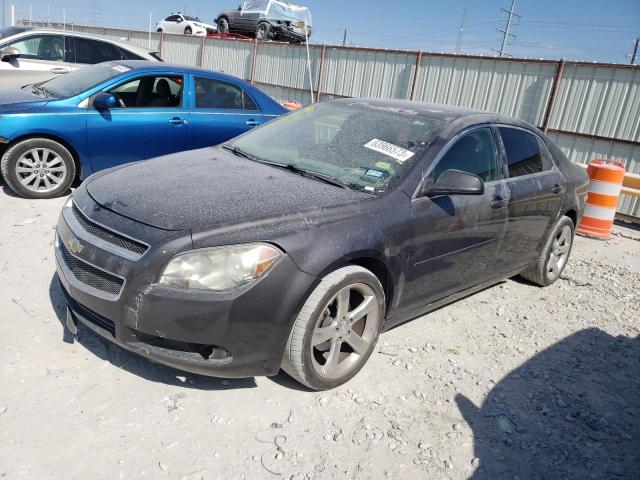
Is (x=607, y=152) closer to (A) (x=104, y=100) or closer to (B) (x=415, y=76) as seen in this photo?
(B) (x=415, y=76)

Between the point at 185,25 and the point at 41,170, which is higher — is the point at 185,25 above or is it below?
above

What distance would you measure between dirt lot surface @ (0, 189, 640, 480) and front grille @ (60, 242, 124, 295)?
0.56 metres

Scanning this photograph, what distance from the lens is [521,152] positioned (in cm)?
434

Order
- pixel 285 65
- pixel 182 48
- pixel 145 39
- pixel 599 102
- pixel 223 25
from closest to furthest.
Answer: pixel 599 102 → pixel 285 65 → pixel 182 48 → pixel 145 39 → pixel 223 25

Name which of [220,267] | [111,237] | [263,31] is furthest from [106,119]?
[263,31]

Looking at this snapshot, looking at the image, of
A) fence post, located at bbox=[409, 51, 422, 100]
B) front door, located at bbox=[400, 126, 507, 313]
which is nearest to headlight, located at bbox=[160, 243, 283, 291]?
front door, located at bbox=[400, 126, 507, 313]

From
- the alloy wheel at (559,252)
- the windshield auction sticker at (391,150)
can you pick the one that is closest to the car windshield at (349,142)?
the windshield auction sticker at (391,150)

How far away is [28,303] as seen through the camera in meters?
3.60

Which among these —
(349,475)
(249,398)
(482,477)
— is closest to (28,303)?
(249,398)

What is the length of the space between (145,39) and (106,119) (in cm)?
1875

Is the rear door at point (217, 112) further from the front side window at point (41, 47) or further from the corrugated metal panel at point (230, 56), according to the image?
the corrugated metal panel at point (230, 56)

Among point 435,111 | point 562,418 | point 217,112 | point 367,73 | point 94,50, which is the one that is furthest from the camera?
point 367,73

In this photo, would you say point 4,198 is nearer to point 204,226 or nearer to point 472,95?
point 204,226

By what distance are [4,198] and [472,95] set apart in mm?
9342
